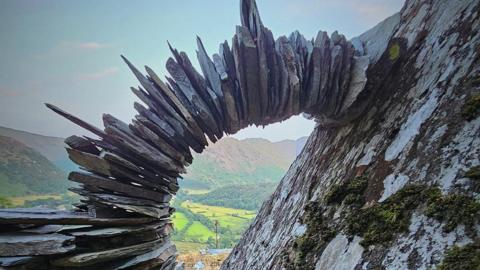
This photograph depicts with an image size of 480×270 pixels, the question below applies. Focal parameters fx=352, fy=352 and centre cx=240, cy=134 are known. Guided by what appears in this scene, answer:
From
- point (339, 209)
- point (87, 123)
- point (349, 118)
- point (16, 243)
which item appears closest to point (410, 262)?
point (339, 209)

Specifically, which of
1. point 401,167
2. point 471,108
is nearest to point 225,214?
point 401,167

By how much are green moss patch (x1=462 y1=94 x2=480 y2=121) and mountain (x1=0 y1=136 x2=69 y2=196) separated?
12.1 m

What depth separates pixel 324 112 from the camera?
2906 millimetres

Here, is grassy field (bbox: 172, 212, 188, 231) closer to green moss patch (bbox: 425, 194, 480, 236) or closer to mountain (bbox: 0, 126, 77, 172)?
mountain (bbox: 0, 126, 77, 172)

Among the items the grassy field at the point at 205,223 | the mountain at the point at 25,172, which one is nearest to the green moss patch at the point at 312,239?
the mountain at the point at 25,172

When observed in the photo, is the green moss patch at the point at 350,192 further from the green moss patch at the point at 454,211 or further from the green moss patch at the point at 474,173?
the green moss patch at the point at 474,173

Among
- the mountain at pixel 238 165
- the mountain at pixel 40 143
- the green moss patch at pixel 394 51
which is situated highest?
the mountain at pixel 238 165

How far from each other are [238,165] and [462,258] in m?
73.7

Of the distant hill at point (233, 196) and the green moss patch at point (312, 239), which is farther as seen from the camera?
the distant hill at point (233, 196)

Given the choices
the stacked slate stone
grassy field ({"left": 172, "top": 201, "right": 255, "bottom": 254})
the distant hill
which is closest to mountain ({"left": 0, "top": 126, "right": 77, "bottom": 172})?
the stacked slate stone

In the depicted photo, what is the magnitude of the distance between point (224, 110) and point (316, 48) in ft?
2.86

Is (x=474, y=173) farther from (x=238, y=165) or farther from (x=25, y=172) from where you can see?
(x=238, y=165)

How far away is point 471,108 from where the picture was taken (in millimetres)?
1837

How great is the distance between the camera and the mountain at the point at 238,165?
65.8m
